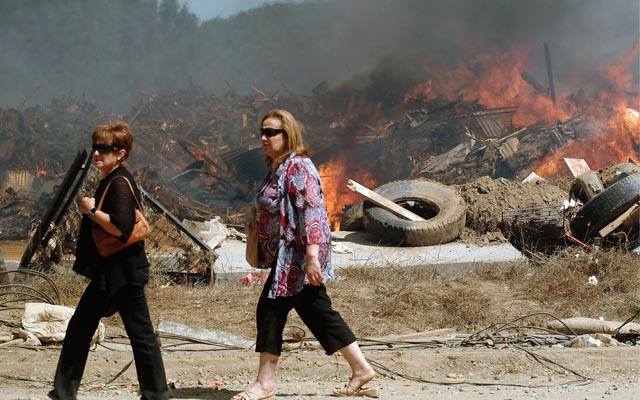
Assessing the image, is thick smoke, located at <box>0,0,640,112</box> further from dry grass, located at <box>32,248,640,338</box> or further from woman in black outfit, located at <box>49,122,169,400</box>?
woman in black outfit, located at <box>49,122,169,400</box>

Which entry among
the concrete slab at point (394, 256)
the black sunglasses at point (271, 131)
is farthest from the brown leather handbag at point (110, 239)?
the concrete slab at point (394, 256)

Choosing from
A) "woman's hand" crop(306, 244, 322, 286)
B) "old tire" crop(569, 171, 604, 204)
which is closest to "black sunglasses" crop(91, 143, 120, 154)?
"woman's hand" crop(306, 244, 322, 286)

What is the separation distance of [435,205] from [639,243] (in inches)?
119

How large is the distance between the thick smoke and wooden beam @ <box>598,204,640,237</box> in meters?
10.0

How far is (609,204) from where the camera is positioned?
1145 cm

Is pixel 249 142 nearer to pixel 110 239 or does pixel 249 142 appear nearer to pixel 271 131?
pixel 271 131

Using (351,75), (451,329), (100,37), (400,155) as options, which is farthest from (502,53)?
(451,329)

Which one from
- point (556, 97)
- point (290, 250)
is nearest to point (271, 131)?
point (290, 250)

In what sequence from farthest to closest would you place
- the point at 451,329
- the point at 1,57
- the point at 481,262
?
the point at 1,57 < the point at 481,262 < the point at 451,329

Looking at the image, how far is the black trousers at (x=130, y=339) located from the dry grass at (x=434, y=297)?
2505 mm

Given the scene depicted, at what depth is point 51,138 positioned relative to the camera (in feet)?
60.3

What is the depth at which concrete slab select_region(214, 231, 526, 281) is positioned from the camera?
10.2 meters

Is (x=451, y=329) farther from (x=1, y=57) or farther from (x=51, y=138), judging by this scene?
(x=1, y=57)

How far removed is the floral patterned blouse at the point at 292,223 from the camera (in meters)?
4.68
